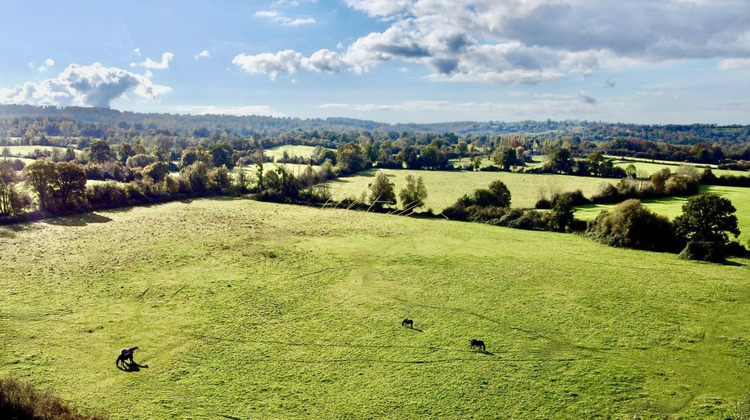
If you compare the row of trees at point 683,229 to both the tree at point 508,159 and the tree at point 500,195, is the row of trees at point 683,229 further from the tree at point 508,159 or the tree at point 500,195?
the tree at point 508,159

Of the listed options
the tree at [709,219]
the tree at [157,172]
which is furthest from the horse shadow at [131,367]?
the tree at [157,172]

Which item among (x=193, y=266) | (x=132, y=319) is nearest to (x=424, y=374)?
(x=132, y=319)

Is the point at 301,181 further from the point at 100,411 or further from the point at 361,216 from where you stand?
the point at 100,411

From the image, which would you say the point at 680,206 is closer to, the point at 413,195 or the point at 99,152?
the point at 413,195

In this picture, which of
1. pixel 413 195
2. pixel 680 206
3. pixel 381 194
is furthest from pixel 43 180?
pixel 680 206

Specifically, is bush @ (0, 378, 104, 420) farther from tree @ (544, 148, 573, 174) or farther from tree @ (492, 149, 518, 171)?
tree @ (492, 149, 518, 171)
